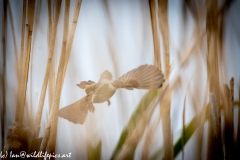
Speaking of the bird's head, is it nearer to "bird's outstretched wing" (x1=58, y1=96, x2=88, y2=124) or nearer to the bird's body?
the bird's body

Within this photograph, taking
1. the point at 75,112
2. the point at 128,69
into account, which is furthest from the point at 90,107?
the point at 128,69

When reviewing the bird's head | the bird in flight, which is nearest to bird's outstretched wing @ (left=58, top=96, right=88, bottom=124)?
the bird in flight

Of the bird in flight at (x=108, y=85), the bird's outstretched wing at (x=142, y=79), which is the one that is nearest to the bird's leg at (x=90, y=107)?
the bird in flight at (x=108, y=85)

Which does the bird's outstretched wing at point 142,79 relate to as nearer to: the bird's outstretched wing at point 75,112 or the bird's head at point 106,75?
the bird's head at point 106,75

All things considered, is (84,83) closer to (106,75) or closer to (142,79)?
(106,75)

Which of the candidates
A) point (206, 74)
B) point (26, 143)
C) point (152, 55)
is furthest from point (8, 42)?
point (206, 74)
